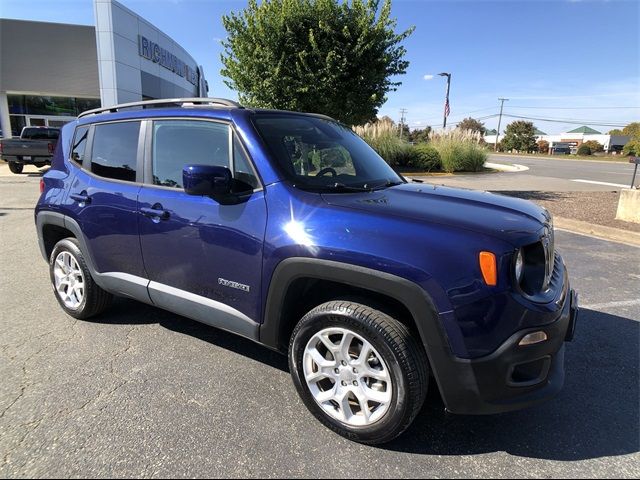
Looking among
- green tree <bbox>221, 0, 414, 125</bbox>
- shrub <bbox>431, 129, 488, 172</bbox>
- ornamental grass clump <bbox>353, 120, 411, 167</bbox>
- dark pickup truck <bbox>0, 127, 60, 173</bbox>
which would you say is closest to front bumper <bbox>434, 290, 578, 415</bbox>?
green tree <bbox>221, 0, 414, 125</bbox>

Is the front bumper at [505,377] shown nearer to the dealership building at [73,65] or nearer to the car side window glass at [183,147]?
the car side window glass at [183,147]

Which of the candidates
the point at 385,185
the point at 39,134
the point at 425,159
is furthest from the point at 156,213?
the point at 39,134

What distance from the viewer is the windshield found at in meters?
2.80

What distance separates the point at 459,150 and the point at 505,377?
1983 cm

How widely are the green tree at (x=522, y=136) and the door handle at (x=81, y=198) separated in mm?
84002

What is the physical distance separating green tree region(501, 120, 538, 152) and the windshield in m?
82.9

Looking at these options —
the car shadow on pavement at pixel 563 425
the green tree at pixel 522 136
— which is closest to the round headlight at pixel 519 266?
the car shadow on pavement at pixel 563 425

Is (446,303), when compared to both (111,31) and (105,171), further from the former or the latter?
(111,31)

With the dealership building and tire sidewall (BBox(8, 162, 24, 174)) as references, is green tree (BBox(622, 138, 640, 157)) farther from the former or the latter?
tire sidewall (BBox(8, 162, 24, 174))

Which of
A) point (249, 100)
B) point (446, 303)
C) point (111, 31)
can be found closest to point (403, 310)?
point (446, 303)

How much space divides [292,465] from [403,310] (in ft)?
3.19

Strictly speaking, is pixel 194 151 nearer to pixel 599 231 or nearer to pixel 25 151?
pixel 599 231

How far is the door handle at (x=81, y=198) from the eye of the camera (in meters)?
3.56

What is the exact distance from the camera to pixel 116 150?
3.54m
